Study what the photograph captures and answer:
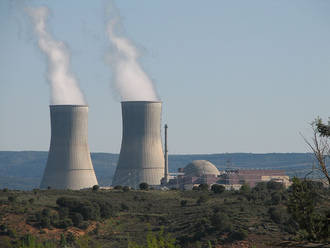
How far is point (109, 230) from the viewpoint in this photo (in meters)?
51.7

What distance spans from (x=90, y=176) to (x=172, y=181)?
16249mm

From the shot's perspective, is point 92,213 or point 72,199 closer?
point 92,213

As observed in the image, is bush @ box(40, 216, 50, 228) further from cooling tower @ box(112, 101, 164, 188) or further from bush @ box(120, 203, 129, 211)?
cooling tower @ box(112, 101, 164, 188)

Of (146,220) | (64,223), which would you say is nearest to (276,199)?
(146,220)

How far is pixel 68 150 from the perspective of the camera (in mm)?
75625

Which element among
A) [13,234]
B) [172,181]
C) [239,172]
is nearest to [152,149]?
[172,181]

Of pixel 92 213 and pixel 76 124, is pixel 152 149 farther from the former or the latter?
pixel 92 213

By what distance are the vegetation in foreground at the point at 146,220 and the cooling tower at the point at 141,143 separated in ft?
42.2

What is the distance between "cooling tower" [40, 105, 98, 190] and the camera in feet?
245

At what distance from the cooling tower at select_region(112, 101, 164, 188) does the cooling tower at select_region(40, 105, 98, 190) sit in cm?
388

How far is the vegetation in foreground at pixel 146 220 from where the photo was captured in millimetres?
46531

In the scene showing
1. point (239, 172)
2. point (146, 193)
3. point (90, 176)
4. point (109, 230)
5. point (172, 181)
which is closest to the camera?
point (109, 230)

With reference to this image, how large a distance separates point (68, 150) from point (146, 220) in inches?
906

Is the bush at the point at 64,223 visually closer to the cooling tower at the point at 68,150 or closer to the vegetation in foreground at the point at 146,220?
the vegetation in foreground at the point at 146,220
